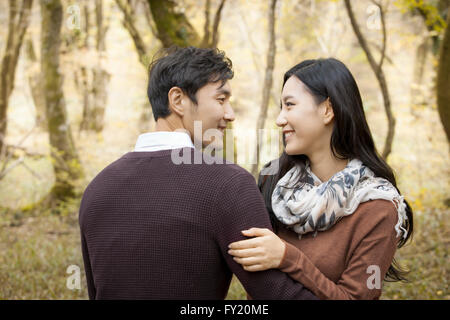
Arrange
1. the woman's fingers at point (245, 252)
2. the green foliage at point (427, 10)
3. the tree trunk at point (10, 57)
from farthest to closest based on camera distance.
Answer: the tree trunk at point (10, 57)
the green foliage at point (427, 10)
the woman's fingers at point (245, 252)

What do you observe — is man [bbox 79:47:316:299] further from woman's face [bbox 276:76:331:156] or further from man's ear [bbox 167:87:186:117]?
woman's face [bbox 276:76:331:156]

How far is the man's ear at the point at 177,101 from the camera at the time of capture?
191 centimetres

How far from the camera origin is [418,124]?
10.8 m

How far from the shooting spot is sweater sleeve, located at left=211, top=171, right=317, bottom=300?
1.62 m

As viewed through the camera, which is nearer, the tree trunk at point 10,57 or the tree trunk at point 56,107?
the tree trunk at point 56,107

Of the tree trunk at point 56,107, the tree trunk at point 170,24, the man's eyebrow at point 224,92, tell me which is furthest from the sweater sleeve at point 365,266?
the tree trunk at point 56,107

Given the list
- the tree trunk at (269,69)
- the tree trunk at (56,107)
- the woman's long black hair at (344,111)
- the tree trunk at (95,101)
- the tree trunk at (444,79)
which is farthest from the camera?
the tree trunk at (95,101)

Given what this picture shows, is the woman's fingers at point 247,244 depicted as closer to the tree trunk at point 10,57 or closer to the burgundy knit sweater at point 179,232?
the burgundy knit sweater at point 179,232

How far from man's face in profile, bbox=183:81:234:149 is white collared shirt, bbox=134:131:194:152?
12 cm

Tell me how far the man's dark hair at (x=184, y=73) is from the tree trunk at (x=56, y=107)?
674 cm

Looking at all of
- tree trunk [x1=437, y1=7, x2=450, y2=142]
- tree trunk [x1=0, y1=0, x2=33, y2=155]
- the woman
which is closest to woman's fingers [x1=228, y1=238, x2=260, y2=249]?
the woman

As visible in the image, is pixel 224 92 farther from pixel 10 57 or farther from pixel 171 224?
A: pixel 10 57
